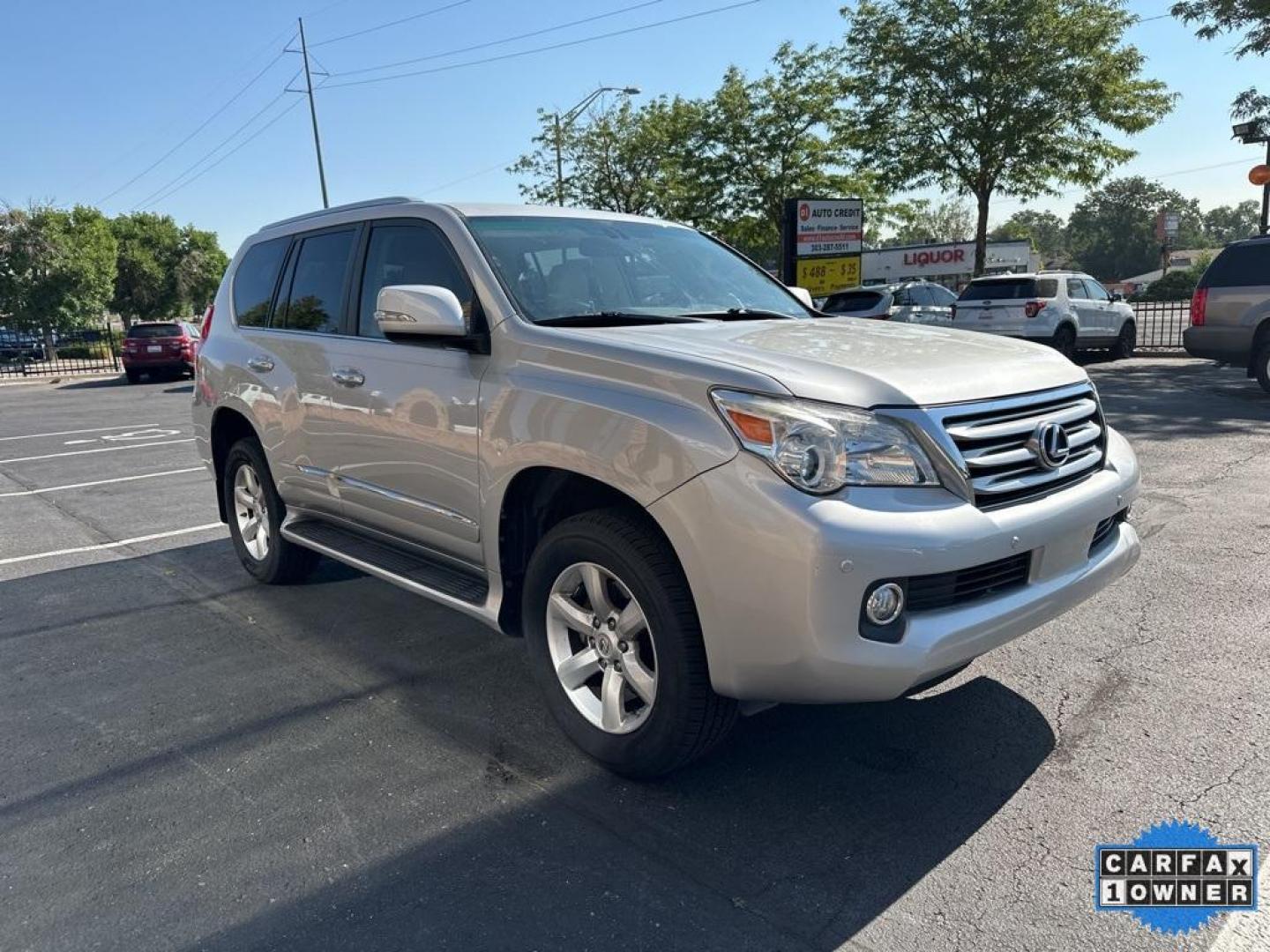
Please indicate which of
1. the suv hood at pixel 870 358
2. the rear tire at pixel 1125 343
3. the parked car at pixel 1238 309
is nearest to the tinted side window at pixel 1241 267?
the parked car at pixel 1238 309

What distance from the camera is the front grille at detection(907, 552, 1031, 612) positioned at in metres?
2.55

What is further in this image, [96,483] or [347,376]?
[96,483]

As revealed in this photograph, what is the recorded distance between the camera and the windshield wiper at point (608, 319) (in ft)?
11.2

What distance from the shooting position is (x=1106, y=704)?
344 cm

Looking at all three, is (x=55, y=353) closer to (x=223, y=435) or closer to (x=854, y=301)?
(x=854, y=301)

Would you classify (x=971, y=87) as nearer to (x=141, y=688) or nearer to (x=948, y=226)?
(x=141, y=688)

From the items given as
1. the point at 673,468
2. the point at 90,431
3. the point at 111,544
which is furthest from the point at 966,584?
the point at 90,431

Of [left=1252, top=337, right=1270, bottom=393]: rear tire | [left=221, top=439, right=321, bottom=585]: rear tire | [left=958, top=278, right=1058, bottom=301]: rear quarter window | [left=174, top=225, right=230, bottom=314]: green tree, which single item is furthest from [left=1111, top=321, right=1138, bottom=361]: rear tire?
[left=174, top=225, right=230, bottom=314]: green tree

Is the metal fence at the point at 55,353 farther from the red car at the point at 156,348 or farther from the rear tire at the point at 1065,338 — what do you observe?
the rear tire at the point at 1065,338

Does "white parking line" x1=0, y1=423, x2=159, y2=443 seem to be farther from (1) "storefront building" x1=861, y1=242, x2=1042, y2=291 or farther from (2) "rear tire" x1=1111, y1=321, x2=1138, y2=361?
(1) "storefront building" x1=861, y1=242, x2=1042, y2=291

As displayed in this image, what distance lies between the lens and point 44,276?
1270 inches

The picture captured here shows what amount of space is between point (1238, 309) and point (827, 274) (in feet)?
25.0

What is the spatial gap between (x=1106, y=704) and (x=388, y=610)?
3.35 metres

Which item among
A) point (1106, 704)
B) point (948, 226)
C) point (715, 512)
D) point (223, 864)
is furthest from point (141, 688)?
point (948, 226)
